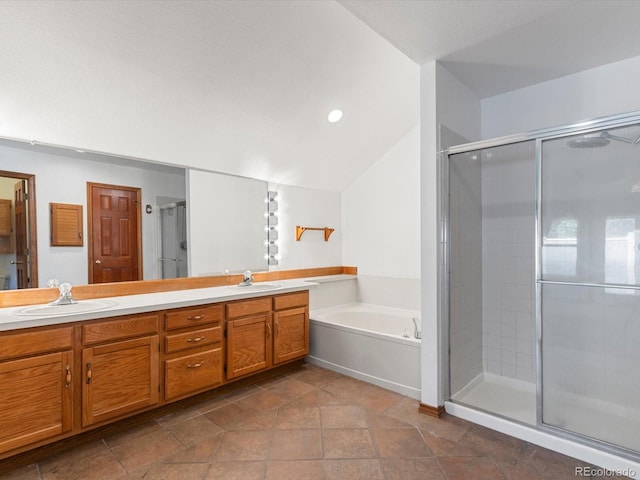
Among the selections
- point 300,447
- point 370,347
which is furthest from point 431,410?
point 300,447

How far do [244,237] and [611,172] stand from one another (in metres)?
2.98

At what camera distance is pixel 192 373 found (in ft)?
8.43

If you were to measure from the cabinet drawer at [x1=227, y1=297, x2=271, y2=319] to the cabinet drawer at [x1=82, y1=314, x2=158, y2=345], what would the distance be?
0.58 meters

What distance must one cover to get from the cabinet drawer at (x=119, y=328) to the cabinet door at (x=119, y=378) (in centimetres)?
4

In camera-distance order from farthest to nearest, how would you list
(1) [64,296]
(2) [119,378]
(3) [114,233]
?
(3) [114,233]
(1) [64,296]
(2) [119,378]

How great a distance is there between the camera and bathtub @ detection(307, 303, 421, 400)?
2814 mm

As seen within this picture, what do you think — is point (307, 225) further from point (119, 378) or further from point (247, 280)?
point (119, 378)

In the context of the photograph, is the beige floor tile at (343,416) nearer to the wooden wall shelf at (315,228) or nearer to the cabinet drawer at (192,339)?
the cabinet drawer at (192,339)

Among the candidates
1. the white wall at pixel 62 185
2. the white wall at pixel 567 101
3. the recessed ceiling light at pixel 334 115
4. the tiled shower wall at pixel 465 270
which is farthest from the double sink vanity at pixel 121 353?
the white wall at pixel 567 101

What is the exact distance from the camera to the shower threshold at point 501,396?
2432 millimetres

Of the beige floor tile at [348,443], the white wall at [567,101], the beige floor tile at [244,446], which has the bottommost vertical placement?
the beige floor tile at [348,443]


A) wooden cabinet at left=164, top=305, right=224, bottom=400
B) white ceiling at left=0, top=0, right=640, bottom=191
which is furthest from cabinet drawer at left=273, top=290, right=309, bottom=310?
white ceiling at left=0, top=0, right=640, bottom=191

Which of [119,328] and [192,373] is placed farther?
[192,373]

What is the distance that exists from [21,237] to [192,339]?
1259 millimetres
